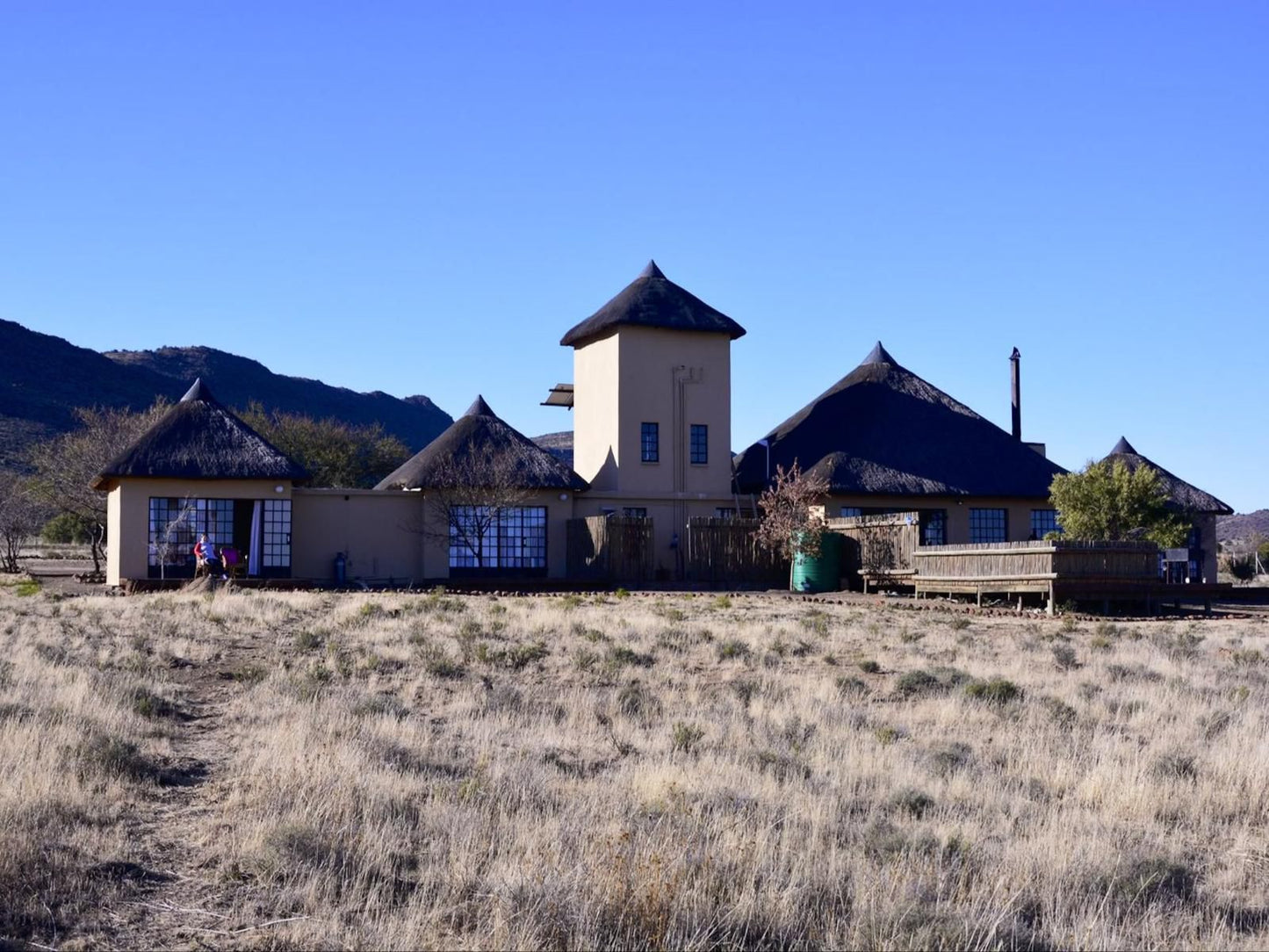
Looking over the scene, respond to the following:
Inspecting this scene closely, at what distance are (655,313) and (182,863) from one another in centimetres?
3009

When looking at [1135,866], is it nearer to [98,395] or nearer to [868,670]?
[868,670]

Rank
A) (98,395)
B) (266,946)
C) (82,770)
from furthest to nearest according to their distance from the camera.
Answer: (98,395) < (82,770) < (266,946)

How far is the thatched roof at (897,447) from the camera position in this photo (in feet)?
123

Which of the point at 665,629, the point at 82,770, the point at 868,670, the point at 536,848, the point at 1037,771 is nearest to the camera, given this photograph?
the point at 536,848

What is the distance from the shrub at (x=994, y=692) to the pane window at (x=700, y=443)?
2291cm

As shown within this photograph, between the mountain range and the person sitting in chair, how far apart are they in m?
40.1

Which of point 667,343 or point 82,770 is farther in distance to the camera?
point 667,343

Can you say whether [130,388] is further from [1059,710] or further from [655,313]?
[1059,710]

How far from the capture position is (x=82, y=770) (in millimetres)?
9695

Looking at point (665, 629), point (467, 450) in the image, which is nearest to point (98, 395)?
point (467, 450)

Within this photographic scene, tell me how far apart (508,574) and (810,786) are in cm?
2606

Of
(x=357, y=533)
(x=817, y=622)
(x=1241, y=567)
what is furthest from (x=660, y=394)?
(x=1241, y=567)

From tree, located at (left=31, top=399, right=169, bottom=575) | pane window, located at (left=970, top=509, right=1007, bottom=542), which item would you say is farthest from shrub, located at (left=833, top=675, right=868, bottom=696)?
tree, located at (left=31, top=399, right=169, bottom=575)

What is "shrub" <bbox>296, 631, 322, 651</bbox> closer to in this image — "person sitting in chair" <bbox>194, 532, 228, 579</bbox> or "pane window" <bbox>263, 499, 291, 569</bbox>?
"person sitting in chair" <bbox>194, 532, 228, 579</bbox>
